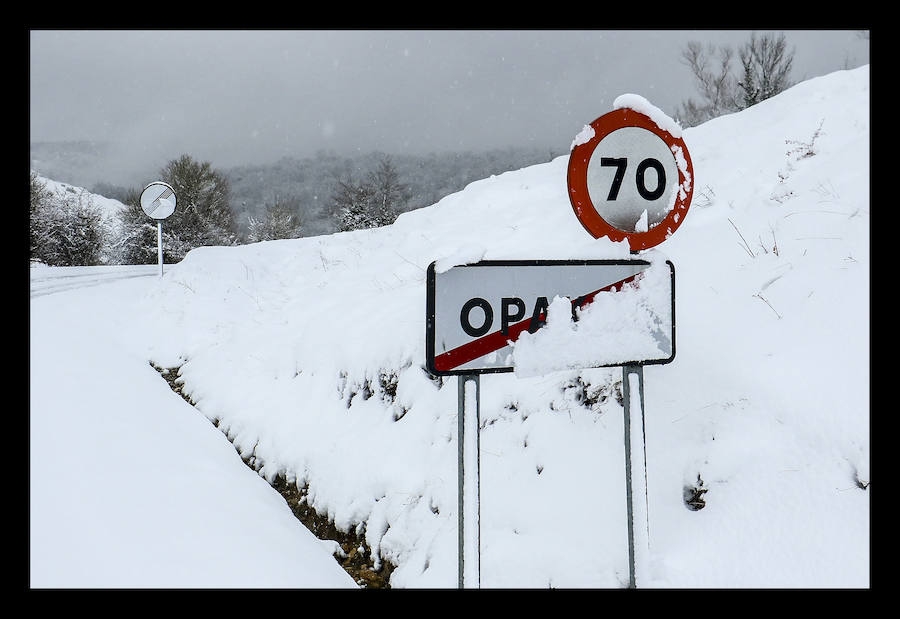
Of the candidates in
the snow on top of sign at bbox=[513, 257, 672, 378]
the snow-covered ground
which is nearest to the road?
the snow-covered ground

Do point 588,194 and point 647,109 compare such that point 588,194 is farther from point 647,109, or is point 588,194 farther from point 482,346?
point 482,346

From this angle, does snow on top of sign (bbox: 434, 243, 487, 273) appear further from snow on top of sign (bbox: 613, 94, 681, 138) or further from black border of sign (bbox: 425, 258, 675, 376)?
snow on top of sign (bbox: 613, 94, 681, 138)

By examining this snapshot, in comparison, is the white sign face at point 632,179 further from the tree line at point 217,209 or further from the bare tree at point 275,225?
the bare tree at point 275,225

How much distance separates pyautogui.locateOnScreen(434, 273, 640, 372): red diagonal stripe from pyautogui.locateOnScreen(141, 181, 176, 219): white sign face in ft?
36.2

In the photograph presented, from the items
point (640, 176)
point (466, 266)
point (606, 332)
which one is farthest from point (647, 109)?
point (466, 266)

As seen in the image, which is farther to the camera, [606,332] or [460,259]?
[606,332]

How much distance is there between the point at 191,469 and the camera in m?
4.56

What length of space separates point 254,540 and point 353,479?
3.01 ft

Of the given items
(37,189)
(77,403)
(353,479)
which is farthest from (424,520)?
(37,189)

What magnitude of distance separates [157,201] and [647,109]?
1159 centimetres

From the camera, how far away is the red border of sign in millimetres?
2699

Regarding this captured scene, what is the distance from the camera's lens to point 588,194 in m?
2.74

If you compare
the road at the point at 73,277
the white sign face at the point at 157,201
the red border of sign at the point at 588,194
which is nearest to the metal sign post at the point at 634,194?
the red border of sign at the point at 588,194
